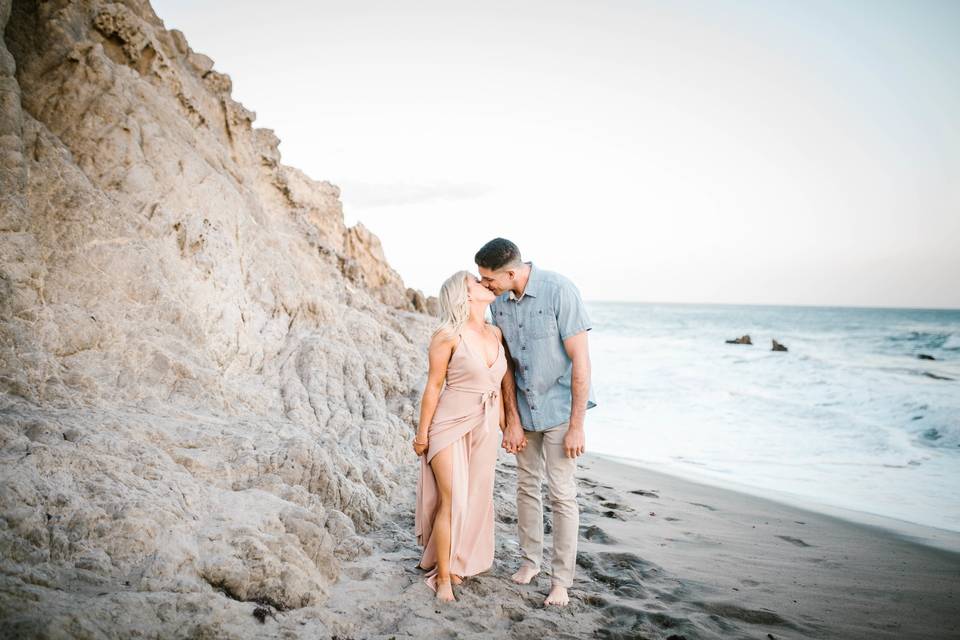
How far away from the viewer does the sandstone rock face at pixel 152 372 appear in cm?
271

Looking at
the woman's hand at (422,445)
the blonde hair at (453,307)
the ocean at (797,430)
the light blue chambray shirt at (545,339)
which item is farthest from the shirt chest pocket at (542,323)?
the ocean at (797,430)

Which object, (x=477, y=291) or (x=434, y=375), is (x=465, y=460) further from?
(x=477, y=291)

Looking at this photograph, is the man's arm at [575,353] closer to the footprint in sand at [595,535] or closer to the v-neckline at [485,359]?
the v-neckline at [485,359]

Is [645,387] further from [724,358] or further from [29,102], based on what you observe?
[29,102]

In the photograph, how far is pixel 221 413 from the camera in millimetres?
4430

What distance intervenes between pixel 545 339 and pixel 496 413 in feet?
2.12

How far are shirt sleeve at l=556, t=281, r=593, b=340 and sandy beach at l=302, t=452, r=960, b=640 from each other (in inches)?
73.3

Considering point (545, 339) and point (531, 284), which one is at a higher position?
point (531, 284)

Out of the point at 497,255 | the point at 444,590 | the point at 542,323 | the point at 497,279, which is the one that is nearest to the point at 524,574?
the point at 444,590

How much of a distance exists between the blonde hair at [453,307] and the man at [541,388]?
0.80 ft

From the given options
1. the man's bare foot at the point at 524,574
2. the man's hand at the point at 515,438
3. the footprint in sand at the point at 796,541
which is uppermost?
the man's hand at the point at 515,438

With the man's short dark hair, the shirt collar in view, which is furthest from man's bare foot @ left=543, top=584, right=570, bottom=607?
the man's short dark hair

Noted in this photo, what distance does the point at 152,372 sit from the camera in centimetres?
420

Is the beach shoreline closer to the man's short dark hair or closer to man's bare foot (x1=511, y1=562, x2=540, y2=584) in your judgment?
man's bare foot (x1=511, y1=562, x2=540, y2=584)
